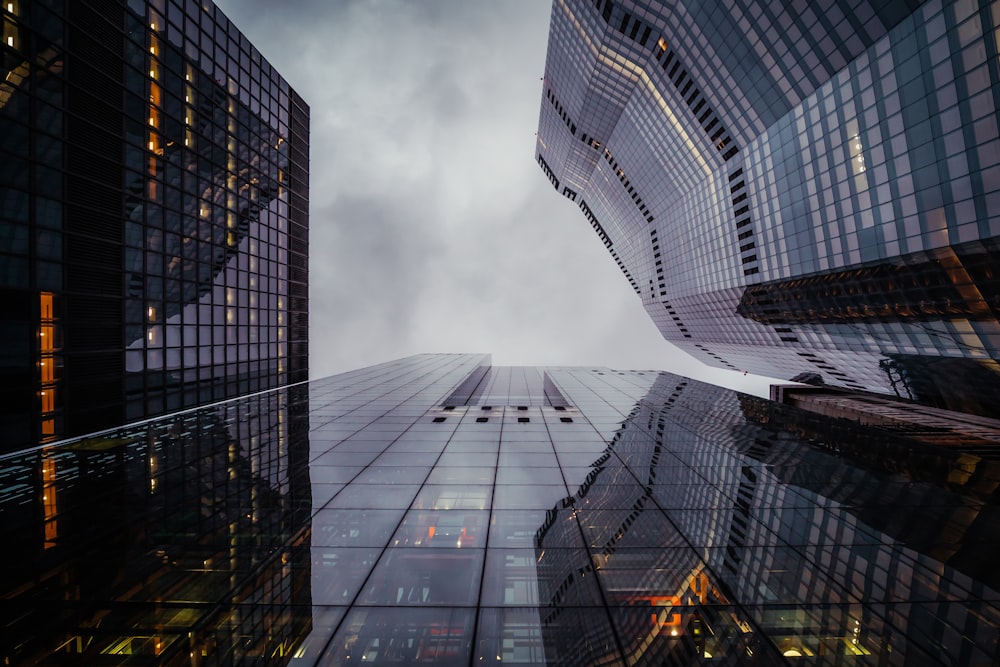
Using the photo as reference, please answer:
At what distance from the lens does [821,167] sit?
172ft

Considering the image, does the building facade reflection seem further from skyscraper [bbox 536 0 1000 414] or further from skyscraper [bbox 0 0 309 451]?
skyscraper [bbox 536 0 1000 414]

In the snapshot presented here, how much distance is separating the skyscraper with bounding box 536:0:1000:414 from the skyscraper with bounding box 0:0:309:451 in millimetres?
61333

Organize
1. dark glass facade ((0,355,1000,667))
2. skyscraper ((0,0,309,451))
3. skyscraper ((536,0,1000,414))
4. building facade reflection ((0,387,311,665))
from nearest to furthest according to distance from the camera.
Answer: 1. building facade reflection ((0,387,311,665))
2. dark glass facade ((0,355,1000,667))
3. skyscraper ((0,0,309,451))
4. skyscraper ((536,0,1000,414))

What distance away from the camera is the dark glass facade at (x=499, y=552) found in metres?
7.24

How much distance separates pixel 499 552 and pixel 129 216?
29720mm

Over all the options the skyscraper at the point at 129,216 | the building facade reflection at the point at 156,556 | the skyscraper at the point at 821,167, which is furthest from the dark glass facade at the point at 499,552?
the skyscraper at the point at 821,167

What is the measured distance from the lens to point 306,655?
22.7 ft

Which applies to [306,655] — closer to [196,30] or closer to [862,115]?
[196,30]

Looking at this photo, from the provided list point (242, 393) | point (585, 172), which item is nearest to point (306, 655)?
point (242, 393)

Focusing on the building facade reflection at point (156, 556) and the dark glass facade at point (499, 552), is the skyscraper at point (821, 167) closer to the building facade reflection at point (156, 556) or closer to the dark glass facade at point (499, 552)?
the dark glass facade at point (499, 552)

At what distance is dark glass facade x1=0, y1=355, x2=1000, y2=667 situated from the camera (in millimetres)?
7238

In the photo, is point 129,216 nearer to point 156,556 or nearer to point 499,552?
point 156,556

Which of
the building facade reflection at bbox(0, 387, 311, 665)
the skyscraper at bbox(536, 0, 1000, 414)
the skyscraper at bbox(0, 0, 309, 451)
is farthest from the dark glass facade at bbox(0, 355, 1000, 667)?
the skyscraper at bbox(536, 0, 1000, 414)

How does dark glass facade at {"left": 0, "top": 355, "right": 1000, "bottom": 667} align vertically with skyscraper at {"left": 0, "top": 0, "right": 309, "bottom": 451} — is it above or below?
below
